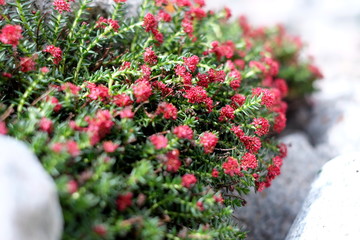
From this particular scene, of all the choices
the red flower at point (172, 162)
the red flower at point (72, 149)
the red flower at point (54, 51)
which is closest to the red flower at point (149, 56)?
the red flower at point (54, 51)

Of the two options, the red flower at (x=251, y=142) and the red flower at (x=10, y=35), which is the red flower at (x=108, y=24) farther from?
the red flower at (x=251, y=142)

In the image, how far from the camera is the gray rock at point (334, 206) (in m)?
2.46

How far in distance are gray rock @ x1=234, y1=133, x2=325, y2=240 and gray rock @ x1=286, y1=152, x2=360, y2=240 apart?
468 mm

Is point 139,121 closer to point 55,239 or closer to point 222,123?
point 222,123

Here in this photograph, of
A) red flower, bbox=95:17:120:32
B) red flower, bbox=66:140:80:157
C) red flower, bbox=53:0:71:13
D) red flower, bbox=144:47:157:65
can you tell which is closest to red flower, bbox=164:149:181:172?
red flower, bbox=66:140:80:157

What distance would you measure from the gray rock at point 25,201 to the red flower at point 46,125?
281mm

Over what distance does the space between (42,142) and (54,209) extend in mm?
379

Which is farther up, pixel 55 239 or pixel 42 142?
pixel 42 142

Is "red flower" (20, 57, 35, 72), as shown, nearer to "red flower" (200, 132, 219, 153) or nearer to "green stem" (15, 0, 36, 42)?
"green stem" (15, 0, 36, 42)

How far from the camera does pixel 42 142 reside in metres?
1.87

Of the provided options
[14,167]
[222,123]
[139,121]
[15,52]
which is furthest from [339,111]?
[14,167]

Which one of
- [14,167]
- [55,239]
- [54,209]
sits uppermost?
[14,167]

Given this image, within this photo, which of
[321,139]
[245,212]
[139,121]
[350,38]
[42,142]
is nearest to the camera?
[42,142]

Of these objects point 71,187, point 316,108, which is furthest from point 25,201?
point 316,108
